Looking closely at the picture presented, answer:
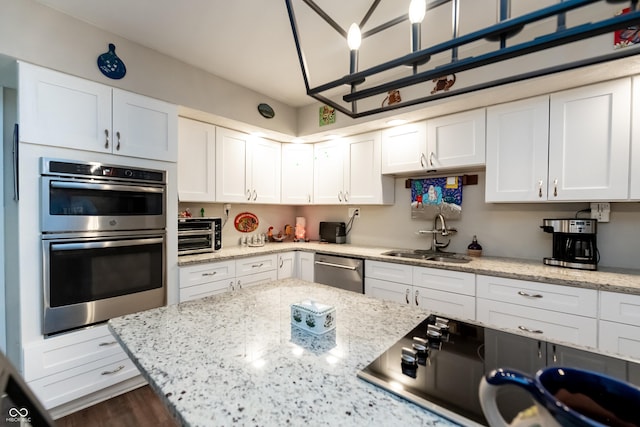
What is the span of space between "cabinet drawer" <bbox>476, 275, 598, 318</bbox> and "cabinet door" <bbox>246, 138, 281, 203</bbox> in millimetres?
2291

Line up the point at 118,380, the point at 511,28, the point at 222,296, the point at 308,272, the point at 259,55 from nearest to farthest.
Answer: the point at 511,28
the point at 222,296
the point at 118,380
the point at 259,55
the point at 308,272

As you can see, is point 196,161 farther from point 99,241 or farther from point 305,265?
point 305,265

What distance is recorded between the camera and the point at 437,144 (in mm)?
2584

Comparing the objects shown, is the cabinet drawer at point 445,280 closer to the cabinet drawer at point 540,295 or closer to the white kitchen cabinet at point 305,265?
the cabinet drawer at point 540,295

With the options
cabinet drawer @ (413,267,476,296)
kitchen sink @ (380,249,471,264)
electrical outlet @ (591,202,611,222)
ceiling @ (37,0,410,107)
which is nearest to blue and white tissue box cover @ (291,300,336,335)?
cabinet drawer @ (413,267,476,296)

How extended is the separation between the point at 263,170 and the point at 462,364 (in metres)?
2.90

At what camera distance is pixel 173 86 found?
2.36 metres

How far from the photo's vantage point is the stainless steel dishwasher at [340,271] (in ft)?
8.93

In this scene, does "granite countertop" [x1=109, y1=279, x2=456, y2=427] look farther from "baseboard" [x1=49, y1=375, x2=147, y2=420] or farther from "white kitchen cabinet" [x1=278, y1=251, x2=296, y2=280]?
"white kitchen cabinet" [x1=278, y1=251, x2=296, y2=280]

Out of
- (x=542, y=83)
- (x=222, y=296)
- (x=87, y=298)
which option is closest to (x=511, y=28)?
(x=222, y=296)

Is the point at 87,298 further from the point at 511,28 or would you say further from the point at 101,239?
the point at 511,28

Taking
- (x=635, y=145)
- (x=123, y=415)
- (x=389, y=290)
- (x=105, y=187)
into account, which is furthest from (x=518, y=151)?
(x=123, y=415)

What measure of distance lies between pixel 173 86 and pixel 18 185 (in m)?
1.26

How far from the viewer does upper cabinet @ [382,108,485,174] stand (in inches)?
93.4
